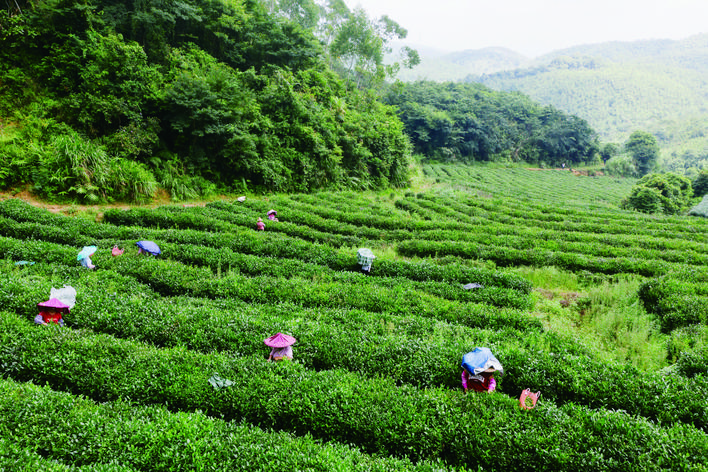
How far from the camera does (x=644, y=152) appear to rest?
2817 inches

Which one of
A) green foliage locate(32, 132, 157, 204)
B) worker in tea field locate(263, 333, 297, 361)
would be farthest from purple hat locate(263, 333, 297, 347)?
green foliage locate(32, 132, 157, 204)

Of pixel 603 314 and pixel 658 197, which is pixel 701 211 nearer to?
pixel 658 197

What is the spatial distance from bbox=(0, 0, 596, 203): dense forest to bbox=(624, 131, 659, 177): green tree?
7156cm

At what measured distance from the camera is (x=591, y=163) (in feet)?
246

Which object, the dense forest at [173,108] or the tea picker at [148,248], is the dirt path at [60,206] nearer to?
the dense forest at [173,108]

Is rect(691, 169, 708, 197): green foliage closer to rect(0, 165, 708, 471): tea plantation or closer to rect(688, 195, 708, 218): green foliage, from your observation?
rect(688, 195, 708, 218): green foliage

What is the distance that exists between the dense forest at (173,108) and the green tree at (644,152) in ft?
235

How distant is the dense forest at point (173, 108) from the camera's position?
13977 mm

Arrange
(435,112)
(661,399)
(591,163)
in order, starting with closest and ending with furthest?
(661,399) → (435,112) → (591,163)

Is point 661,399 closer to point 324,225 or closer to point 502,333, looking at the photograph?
point 502,333

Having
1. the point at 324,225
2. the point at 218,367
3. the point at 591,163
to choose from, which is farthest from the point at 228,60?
the point at 591,163

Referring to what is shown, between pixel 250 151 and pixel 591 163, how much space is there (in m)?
83.6

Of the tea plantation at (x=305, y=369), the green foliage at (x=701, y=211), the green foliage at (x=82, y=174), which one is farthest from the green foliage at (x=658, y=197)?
the green foliage at (x=82, y=174)

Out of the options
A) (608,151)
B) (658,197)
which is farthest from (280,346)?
(608,151)
